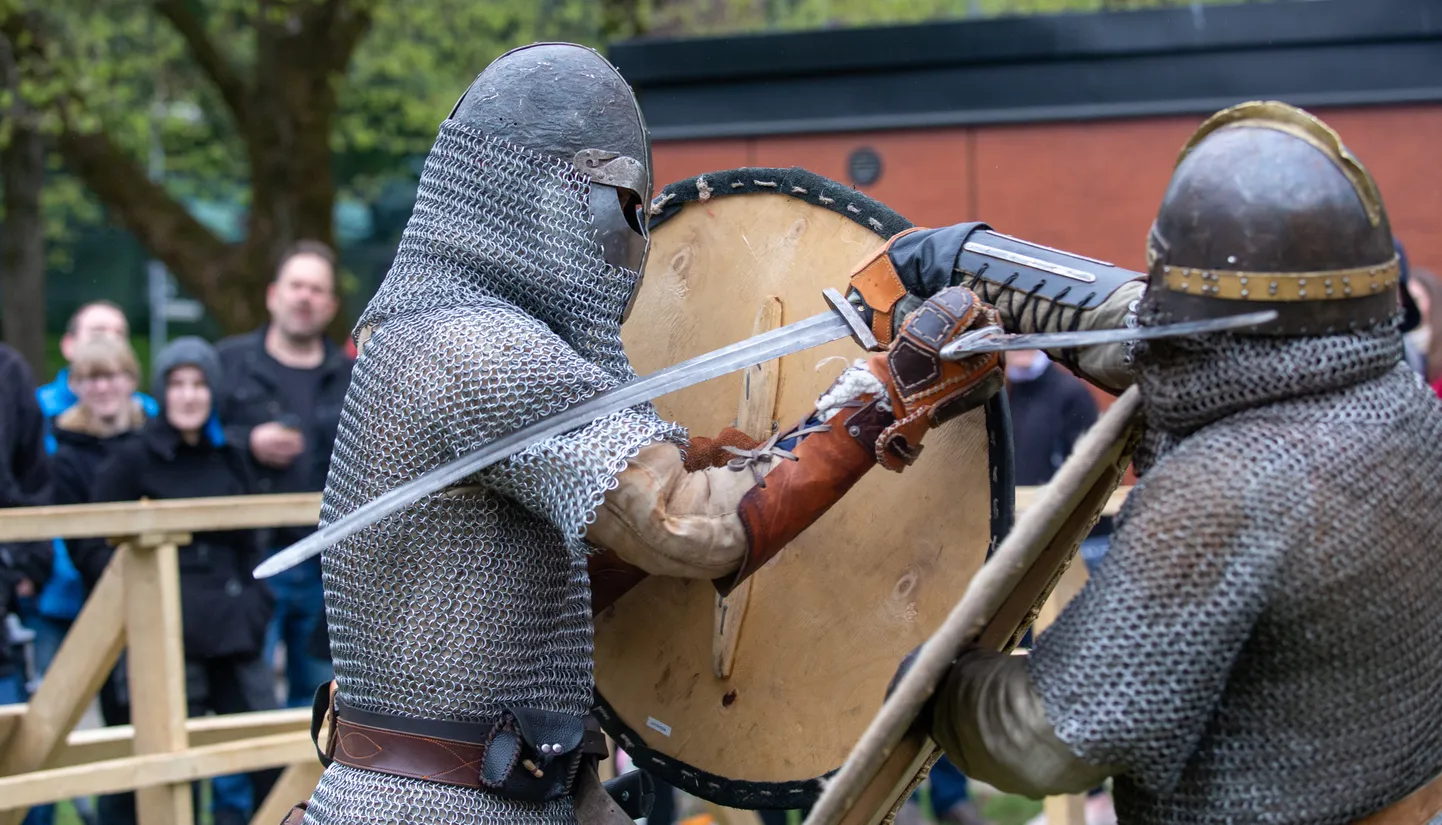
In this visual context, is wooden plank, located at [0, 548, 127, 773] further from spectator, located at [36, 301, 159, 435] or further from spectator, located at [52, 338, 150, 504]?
spectator, located at [36, 301, 159, 435]

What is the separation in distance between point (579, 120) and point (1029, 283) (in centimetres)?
88

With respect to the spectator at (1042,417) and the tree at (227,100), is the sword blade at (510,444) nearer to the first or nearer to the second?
the spectator at (1042,417)

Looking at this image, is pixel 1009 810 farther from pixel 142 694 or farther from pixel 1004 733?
pixel 1004 733

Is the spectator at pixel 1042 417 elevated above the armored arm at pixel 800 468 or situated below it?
below

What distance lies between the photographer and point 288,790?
458 centimetres

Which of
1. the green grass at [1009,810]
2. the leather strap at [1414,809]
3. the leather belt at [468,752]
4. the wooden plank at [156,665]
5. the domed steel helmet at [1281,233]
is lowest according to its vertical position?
the green grass at [1009,810]

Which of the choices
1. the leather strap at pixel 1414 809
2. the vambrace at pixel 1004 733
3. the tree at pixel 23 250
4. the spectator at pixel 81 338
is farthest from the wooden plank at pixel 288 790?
the tree at pixel 23 250

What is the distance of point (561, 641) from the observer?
9.05 feet

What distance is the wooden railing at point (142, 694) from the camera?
420 cm

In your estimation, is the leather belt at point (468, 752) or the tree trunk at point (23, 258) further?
the tree trunk at point (23, 258)

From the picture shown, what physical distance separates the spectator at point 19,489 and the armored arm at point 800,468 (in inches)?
146

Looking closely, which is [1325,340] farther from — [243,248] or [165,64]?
[165,64]

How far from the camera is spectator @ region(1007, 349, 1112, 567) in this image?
5930 millimetres

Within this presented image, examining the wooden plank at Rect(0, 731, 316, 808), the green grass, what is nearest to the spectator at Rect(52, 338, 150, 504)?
the wooden plank at Rect(0, 731, 316, 808)
